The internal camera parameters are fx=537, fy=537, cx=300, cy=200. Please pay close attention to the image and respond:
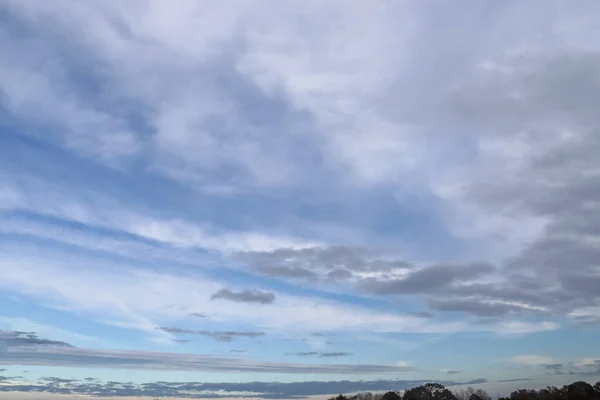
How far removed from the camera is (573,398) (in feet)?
653
